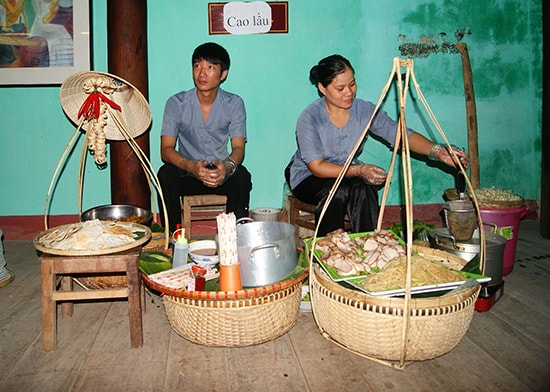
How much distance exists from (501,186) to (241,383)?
3.19m

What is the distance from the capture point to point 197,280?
1.98 m

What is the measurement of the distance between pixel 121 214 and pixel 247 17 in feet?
5.91

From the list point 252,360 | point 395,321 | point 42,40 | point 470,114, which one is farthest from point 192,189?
point 470,114

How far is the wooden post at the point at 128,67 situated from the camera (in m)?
3.45

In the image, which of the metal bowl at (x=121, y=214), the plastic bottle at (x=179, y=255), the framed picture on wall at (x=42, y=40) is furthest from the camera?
the framed picture on wall at (x=42, y=40)

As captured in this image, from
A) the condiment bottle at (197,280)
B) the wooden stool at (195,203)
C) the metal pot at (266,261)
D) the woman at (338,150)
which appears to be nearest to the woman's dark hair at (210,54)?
the woman at (338,150)

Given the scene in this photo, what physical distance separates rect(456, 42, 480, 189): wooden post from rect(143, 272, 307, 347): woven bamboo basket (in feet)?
7.75

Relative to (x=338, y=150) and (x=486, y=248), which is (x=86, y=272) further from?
(x=486, y=248)

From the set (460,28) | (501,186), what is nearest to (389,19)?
(460,28)

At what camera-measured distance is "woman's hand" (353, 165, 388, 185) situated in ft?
8.34

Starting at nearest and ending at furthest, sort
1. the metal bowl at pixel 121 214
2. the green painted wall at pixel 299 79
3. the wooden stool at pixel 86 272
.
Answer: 1. the wooden stool at pixel 86 272
2. the metal bowl at pixel 121 214
3. the green painted wall at pixel 299 79

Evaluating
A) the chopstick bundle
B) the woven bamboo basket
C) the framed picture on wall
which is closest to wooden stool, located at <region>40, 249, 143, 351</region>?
the woven bamboo basket

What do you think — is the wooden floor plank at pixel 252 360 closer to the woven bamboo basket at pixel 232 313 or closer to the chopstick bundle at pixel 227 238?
the woven bamboo basket at pixel 232 313

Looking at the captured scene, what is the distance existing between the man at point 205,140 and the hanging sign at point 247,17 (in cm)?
53
